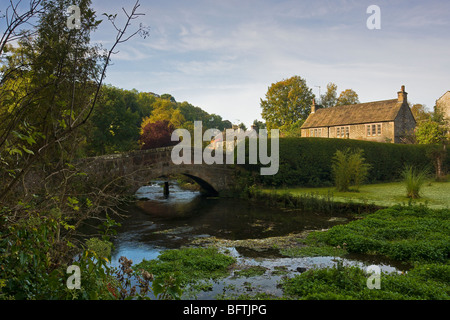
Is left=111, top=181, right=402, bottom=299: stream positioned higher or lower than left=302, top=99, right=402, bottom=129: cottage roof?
lower

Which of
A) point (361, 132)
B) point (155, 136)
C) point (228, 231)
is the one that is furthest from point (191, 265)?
point (361, 132)

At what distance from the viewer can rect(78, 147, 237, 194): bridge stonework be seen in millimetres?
15969

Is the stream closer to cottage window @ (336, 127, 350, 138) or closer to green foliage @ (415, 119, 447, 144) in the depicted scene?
green foliage @ (415, 119, 447, 144)

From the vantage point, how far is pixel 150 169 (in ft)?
56.4

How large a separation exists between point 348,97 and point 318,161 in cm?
3880

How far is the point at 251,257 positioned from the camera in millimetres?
7898

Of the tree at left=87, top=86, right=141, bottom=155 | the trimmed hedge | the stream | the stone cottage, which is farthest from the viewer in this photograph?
the stone cottage

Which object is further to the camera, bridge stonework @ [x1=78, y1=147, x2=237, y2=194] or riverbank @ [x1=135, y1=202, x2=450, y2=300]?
bridge stonework @ [x1=78, y1=147, x2=237, y2=194]

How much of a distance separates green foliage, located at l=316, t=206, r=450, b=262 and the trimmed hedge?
9992 millimetres

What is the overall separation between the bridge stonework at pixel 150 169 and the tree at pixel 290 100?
114 feet

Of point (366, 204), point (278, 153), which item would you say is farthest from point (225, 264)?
point (278, 153)

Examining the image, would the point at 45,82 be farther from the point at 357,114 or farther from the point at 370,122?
the point at 357,114

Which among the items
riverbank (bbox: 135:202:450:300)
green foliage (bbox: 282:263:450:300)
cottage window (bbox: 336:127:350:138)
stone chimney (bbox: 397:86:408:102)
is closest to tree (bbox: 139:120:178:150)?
cottage window (bbox: 336:127:350:138)
